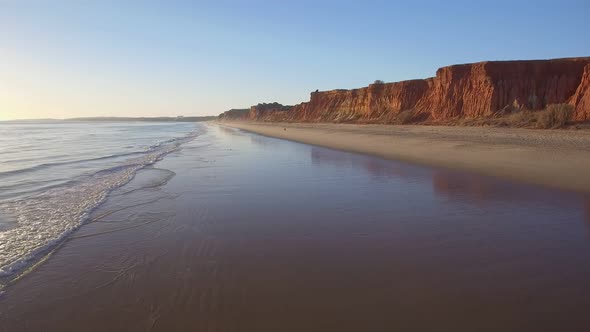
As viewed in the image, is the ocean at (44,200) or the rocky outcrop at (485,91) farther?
the rocky outcrop at (485,91)

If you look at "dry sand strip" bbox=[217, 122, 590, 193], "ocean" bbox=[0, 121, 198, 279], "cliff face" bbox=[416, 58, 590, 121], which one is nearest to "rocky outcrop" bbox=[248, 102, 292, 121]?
"cliff face" bbox=[416, 58, 590, 121]

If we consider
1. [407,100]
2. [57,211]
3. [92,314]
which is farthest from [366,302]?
[407,100]

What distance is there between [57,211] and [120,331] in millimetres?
6476

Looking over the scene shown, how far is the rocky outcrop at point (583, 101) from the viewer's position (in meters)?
27.4

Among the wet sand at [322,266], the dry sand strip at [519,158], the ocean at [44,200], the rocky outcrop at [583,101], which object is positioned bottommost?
the ocean at [44,200]

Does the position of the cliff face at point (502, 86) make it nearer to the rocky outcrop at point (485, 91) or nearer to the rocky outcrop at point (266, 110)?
the rocky outcrop at point (485, 91)

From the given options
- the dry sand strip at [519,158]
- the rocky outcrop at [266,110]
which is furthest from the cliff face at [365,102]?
the dry sand strip at [519,158]

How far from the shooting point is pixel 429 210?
25.8 feet

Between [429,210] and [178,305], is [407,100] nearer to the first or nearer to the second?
[429,210]

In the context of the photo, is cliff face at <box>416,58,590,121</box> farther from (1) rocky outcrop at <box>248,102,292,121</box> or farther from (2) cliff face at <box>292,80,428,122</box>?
(1) rocky outcrop at <box>248,102,292,121</box>

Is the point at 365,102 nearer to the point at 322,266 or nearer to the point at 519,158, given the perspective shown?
the point at 519,158

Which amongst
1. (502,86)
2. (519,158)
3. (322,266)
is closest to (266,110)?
(502,86)

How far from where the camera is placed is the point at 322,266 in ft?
16.5

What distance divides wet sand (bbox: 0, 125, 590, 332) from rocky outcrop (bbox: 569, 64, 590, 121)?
23890 millimetres
